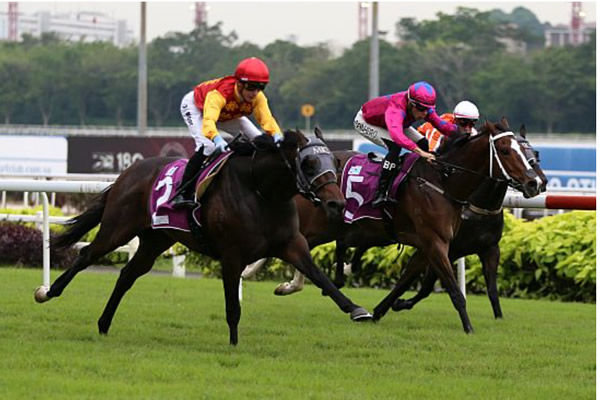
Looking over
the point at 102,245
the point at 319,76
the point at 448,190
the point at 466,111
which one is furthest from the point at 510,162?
the point at 319,76

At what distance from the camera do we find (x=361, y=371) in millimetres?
6090

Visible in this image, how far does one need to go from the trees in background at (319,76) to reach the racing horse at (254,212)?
50.0m

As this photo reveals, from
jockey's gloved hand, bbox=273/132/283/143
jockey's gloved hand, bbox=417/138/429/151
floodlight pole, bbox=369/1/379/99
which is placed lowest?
jockey's gloved hand, bbox=417/138/429/151

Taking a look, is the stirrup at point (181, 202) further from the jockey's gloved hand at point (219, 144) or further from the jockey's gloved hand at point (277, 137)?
the jockey's gloved hand at point (277, 137)

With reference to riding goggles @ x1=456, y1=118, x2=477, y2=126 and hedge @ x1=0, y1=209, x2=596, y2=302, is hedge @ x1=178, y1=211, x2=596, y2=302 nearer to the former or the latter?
hedge @ x1=0, y1=209, x2=596, y2=302

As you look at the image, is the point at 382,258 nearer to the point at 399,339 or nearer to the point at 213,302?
the point at 213,302

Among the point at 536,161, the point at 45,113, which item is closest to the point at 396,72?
→ the point at 45,113

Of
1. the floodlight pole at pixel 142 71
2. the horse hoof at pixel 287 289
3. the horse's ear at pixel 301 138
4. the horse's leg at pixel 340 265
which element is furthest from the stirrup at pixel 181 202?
the floodlight pole at pixel 142 71

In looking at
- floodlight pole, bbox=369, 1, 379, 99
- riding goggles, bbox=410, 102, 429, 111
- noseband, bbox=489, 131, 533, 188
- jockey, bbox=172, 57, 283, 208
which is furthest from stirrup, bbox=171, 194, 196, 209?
floodlight pole, bbox=369, 1, 379, 99

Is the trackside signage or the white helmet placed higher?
the white helmet

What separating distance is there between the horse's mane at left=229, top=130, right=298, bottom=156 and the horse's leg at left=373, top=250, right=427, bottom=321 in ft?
5.64

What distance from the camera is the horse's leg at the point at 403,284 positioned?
824 centimetres

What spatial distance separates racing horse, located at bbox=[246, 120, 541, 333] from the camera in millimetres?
7688

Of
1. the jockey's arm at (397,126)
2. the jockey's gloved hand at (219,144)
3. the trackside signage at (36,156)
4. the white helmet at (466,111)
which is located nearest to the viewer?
the jockey's gloved hand at (219,144)
